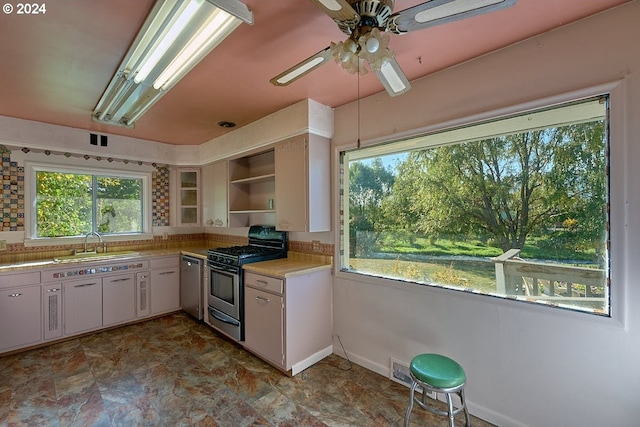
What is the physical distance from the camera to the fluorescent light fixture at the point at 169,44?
1359 millimetres

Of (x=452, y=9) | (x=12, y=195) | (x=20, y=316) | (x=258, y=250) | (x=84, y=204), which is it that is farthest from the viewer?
(x=84, y=204)

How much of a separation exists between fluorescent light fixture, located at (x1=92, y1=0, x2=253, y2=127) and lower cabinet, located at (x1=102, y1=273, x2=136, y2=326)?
2.11m

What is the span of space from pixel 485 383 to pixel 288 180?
2.26m

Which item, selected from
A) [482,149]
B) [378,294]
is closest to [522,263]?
[482,149]

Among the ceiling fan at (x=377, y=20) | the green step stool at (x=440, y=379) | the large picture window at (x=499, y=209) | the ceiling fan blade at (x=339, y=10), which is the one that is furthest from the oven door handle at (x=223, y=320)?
the ceiling fan blade at (x=339, y=10)

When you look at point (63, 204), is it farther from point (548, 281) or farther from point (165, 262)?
point (548, 281)

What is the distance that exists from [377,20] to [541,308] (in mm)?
1857

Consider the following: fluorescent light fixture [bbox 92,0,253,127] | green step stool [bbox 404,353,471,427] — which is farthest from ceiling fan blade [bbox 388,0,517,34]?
green step stool [bbox 404,353,471,427]

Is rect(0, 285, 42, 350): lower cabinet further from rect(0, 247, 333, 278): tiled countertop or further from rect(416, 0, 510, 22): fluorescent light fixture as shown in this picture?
rect(416, 0, 510, 22): fluorescent light fixture

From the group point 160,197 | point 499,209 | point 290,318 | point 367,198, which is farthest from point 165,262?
point 499,209

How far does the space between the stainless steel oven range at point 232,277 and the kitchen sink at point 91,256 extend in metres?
1.26

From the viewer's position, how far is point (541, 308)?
1714 millimetres

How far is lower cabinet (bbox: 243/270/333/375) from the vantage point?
7.93 ft

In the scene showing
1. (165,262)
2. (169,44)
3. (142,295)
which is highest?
(169,44)
